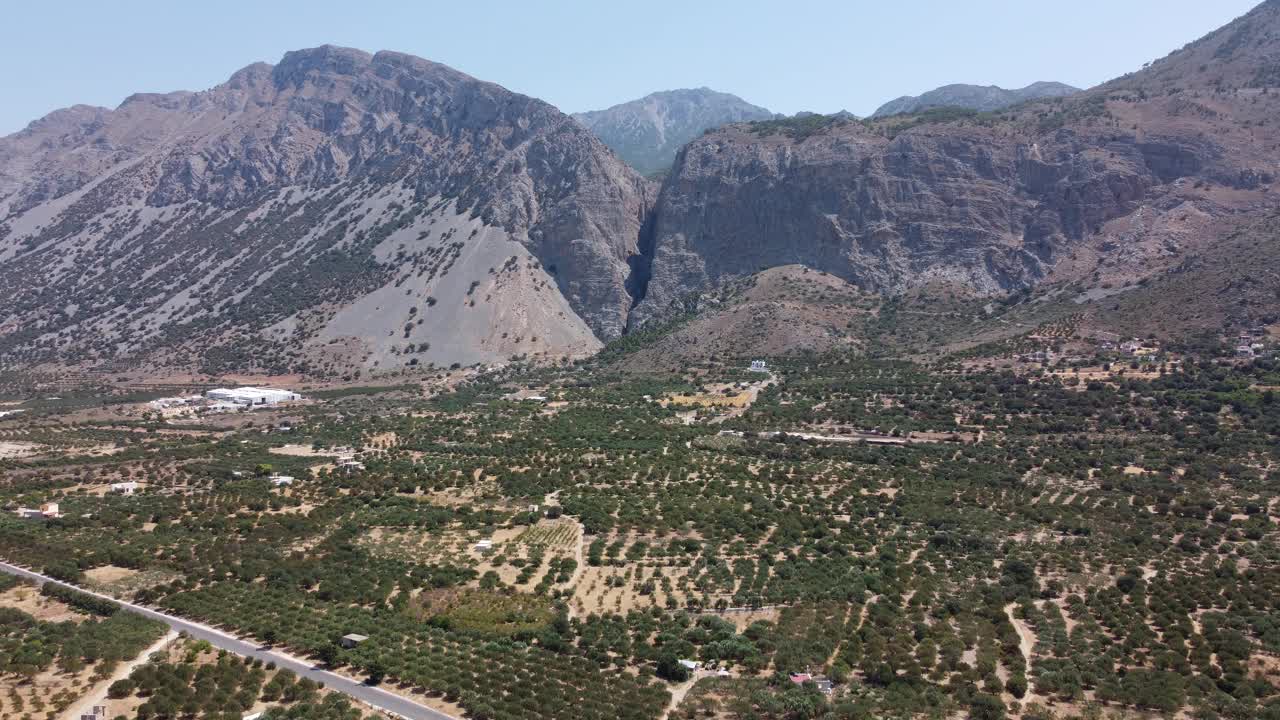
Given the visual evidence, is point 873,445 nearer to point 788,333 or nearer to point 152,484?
point 788,333

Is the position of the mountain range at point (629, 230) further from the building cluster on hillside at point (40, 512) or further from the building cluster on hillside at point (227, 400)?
the building cluster on hillside at point (40, 512)

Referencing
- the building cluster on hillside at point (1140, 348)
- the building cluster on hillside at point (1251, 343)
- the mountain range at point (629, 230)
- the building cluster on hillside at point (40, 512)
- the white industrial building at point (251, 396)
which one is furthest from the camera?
the mountain range at point (629, 230)

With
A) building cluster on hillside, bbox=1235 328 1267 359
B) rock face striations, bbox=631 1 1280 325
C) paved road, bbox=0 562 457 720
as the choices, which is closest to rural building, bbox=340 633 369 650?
paved road, bbox=0 562 457 720

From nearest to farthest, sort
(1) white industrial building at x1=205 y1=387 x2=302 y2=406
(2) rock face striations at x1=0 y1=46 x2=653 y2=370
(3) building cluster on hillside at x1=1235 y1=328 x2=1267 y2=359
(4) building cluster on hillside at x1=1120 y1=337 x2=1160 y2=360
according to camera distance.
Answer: (3) building cluster on hillside at x1=1235 y1=328 x2=1267 y2=359 → (4) building cluster on hillside at x1=1120 y1=337 x2=1160 y2=360 → (1) white industrial building at x1=205 y1=387 x2=302 y2=406 → (2) rock face striations at x1=0 y1=46 x2=653 y2=370

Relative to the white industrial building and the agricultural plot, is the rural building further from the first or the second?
the white industrial building

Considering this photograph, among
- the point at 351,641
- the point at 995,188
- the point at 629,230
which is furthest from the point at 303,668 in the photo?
the point at 629,230

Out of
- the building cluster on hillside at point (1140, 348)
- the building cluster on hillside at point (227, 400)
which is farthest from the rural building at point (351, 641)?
the building cluster on hillside at point (1140, 348)

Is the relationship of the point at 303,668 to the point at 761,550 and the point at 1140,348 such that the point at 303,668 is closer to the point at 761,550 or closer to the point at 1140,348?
the point at 761,550
